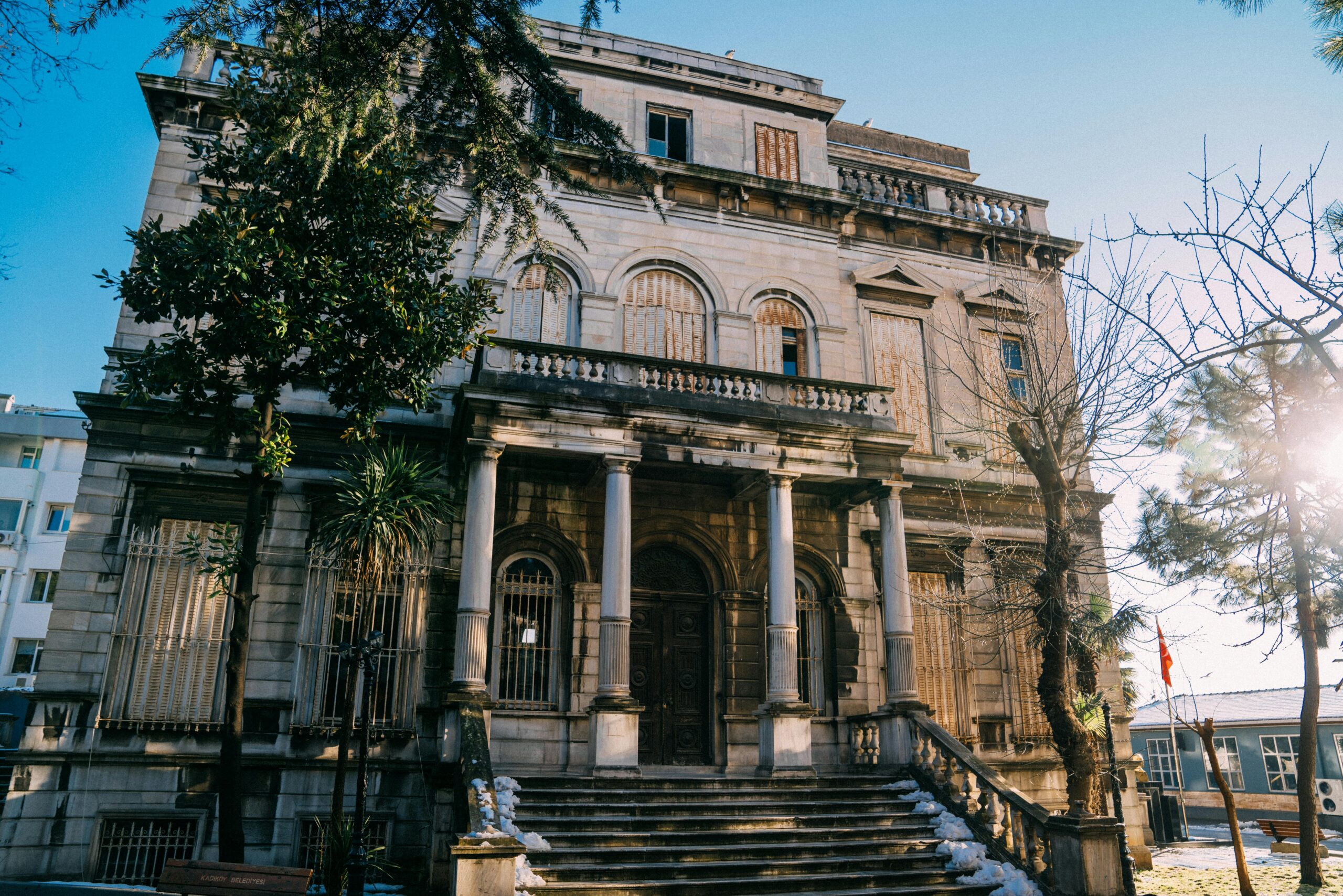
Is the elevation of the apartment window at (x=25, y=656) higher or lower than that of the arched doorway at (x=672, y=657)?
higher

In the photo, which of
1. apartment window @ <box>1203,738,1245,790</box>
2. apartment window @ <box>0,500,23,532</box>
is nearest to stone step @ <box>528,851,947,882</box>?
apartment window @ <box>1203,738,1245,790</box>

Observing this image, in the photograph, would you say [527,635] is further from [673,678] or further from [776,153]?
[776,153]

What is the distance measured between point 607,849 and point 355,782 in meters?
5.10

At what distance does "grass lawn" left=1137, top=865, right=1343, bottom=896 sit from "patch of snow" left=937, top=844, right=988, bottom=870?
3859mm

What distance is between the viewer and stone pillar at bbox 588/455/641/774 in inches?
484

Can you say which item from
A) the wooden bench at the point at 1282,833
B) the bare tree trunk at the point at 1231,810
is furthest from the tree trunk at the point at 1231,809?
the wooden bench at the point at 1282,833

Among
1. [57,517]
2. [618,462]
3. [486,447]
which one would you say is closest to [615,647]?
[618,462]

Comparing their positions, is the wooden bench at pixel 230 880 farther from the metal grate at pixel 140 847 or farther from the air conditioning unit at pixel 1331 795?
the air conditioning unit at pixel 1331 795

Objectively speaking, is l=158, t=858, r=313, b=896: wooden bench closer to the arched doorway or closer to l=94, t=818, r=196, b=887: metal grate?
l=94, t=818, r=196, b=887: metal grate

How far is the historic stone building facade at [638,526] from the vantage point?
12.9m

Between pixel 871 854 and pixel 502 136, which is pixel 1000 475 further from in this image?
pixel 502 136

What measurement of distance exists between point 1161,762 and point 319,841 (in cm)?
3644

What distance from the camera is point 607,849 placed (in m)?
10.3

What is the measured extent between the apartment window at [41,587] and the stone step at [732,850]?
35395mm
